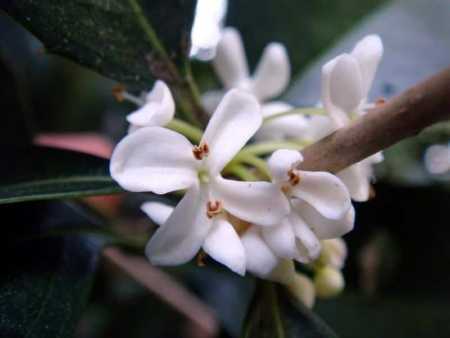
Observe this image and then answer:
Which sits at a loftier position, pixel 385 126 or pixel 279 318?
pixel 385 126

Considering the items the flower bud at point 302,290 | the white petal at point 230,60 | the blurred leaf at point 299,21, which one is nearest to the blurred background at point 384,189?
the blurred leaf at point 299,21

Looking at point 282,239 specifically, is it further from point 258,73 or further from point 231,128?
point 258,73

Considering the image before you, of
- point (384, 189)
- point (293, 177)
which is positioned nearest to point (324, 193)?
point (293, 177)

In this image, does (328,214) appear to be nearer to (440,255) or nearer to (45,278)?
(45,278)

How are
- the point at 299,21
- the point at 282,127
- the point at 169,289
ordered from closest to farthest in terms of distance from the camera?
the point at 282,127 < the point at 299,21 < the point at 169,289

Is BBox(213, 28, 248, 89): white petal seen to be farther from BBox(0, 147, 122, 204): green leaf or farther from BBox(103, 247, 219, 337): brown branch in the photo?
BBox(103, 247, 219, 337): brown branch

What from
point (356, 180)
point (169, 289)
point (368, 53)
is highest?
point (368, 53)

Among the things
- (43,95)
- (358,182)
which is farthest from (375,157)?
(43,95)
